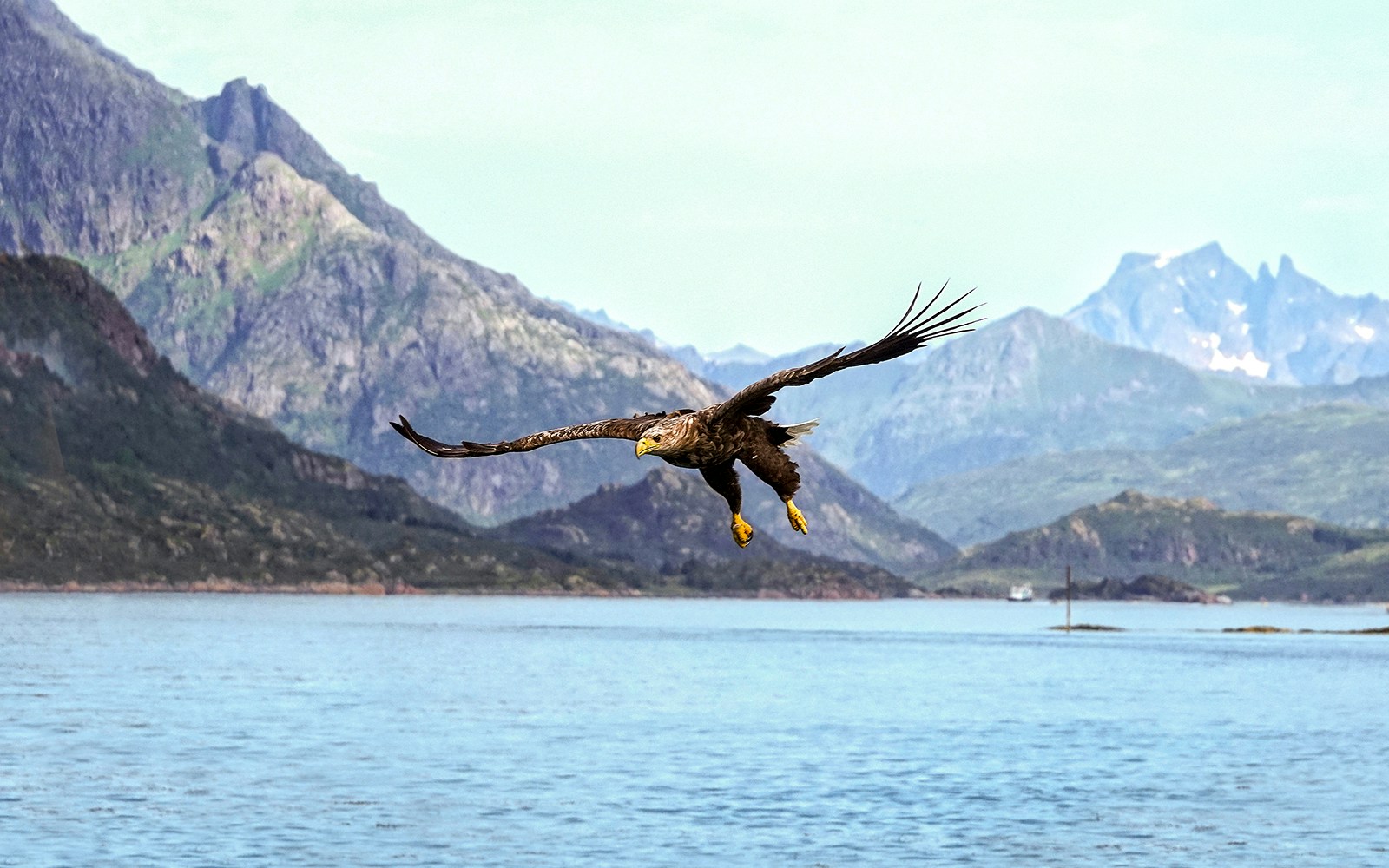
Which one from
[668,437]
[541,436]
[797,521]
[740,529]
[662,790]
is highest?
[541,436]

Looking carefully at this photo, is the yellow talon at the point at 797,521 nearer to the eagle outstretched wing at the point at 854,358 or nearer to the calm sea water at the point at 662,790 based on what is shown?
the eagle outstretched wing at the point at 854,358

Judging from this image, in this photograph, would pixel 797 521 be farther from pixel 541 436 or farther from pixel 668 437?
pixel 541 436

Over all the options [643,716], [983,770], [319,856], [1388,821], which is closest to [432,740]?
[643,716]

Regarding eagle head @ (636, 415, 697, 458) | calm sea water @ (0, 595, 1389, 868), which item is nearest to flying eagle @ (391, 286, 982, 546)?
eagle head @ (636, 415, 697, 458)

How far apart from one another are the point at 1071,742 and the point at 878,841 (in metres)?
75.8

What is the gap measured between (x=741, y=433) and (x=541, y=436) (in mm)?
4570

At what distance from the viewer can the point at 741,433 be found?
33.2 metres

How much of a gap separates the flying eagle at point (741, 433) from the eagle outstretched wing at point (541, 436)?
0.12 ft

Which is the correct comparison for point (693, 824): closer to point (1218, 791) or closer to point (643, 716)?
point (1218, 791)

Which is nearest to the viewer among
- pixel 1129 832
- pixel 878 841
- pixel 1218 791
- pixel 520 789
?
pixel 878 841

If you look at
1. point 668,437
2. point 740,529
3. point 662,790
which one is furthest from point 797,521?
point 662,790

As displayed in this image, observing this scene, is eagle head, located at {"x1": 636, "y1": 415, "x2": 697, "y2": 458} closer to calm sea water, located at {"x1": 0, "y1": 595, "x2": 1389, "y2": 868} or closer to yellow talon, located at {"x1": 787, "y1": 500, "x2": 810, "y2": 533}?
yellow talon, located at {"x1": 787, "y1": 500, "x2": 810, "y2": 533}

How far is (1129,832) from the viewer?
11800 centimetres

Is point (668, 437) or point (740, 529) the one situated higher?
point (668, 437)
